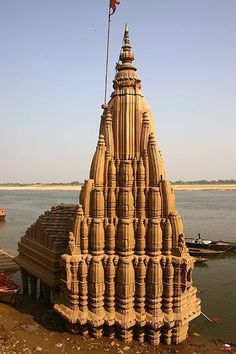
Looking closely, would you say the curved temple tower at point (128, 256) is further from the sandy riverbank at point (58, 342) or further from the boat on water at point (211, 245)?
the boat on water at point (211, 245)

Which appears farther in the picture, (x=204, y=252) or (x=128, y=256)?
(x=204, y=252)

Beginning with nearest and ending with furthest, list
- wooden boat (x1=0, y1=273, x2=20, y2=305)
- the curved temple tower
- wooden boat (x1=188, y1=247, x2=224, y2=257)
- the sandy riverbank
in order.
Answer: the sandy riverbank < the curved temple tower < wooden boat (x1=0, y1=273, x2=20, y2=305) < wooden boat (x1=188, y1=247, x2=224, y2=257)

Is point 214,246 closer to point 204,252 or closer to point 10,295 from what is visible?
point 204,252

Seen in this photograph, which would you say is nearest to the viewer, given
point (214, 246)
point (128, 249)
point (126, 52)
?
point (128, 249)

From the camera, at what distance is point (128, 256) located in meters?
14.0

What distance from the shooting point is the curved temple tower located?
13.7 m

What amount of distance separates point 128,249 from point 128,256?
323mm

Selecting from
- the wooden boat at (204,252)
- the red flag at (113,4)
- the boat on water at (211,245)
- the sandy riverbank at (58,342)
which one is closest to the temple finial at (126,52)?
the red flag at (113,4)

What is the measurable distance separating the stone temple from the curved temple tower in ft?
0.14

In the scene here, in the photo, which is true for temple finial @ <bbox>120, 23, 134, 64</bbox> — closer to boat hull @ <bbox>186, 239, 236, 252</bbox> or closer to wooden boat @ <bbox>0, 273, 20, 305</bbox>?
wooden boat @ <bbox>0, 273, 20, 305</bbox>

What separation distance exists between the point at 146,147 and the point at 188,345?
29.3 ft

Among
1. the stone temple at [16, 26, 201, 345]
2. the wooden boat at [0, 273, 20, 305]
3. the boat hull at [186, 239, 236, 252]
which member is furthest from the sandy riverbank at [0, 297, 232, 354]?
the boat hull at [186, 239, 236, 252]

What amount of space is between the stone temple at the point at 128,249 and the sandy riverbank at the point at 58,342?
0.36 m

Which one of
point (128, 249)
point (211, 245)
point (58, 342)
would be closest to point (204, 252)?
point (211, 245)
